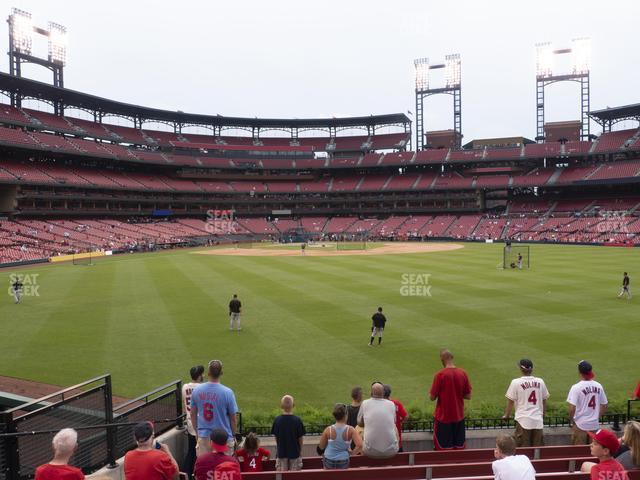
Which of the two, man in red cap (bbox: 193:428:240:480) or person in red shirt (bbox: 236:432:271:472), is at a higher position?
man in red cap (bbox: 193:428:240:480)

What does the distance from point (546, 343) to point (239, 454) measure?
13.6m

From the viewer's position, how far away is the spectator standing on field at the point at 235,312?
18609 millimetres

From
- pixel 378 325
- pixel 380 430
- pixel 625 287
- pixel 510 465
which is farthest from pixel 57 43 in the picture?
pixel 510 465

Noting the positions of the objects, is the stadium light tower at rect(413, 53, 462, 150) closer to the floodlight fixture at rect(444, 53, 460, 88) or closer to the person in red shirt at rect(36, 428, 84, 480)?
the floodlight fixture at rect(444, 53, 460, 88)

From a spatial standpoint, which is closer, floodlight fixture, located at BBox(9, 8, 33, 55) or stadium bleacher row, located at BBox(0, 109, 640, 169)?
floodlight fixture, located at BBox(9, 8, 33, 55)

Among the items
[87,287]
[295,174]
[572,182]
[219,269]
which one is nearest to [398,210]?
[295,174]

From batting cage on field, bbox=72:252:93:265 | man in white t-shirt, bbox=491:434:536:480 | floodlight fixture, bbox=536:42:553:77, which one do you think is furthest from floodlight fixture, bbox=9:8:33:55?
floodlight fixture, bbox=536:42:553:77

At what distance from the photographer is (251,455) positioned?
648cm

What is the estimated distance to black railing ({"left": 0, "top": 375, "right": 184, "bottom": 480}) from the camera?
6129 mm

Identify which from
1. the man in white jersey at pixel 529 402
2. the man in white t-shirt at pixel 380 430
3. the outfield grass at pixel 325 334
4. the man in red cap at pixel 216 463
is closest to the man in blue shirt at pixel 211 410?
the man in red cap at pixel 216 463

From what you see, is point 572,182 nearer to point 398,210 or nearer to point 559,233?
point 559,233

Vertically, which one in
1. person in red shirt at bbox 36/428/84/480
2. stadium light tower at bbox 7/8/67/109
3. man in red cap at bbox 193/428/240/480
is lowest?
man in red cap at bbox 193/428/240/480

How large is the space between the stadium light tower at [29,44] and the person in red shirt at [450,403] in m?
89.8

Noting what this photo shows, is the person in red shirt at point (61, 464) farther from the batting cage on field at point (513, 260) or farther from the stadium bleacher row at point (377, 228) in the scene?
the stadium bleacher row at point (377, 228)
